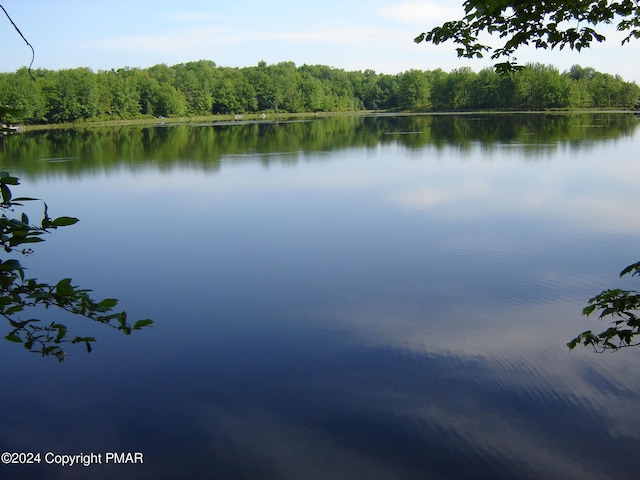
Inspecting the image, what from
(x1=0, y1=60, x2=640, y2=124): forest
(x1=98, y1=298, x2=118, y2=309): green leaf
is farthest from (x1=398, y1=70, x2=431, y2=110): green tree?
(x1=98, y1=298, x2=118, y2=309): green leaf

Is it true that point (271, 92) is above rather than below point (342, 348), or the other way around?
above

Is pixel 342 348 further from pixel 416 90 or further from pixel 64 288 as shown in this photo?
pixel 416 90

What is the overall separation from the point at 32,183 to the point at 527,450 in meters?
18.9

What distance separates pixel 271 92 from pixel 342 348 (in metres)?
87.4

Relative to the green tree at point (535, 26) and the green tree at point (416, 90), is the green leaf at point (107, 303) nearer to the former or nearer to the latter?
the green tree at point (535, 26)

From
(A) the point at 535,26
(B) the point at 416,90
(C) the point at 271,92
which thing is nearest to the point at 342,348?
(A) the point at 535,26

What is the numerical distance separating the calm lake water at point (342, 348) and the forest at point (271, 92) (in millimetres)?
53065

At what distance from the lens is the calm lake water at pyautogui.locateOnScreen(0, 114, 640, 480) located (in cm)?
A: 475

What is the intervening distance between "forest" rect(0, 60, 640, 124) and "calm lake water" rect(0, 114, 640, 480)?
5306cm

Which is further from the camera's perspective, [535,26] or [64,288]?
[535,26]

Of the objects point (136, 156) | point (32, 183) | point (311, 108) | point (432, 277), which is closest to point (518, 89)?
point (311, 108)

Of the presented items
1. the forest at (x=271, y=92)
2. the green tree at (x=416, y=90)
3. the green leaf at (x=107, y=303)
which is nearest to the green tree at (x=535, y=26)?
the green leaf at (x=107, y=303)

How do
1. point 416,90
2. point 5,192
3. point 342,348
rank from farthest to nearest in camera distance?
1. point 416,90
2. point 342,348
3. point 5,192

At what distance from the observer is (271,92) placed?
89.9 metres
